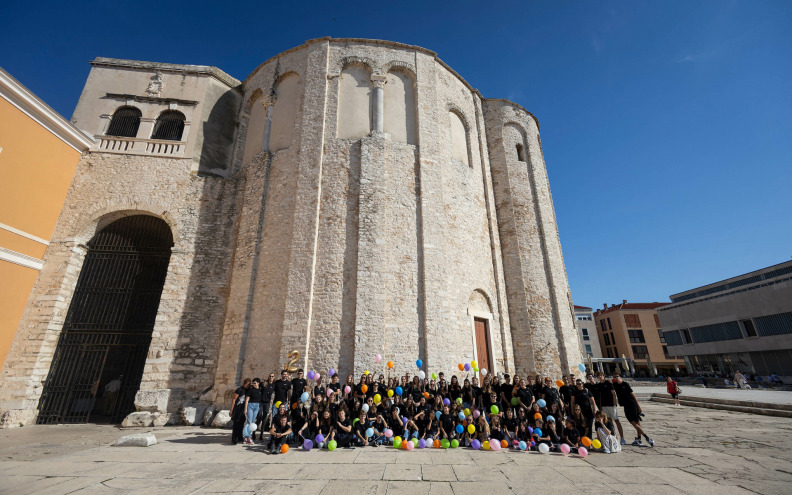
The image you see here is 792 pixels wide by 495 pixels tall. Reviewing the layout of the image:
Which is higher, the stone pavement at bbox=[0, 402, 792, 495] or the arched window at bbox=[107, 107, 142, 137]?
the arched window at bbox=[107, 107, 142, 137]

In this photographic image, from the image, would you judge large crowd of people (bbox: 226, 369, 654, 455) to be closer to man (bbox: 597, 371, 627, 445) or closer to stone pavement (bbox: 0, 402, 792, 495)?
man (bbox: 597, 371, 627, 445)

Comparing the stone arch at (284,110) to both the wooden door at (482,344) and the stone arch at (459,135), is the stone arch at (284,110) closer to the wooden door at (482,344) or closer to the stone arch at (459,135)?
the stone arch at (459,135)

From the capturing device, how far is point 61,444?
729 cm

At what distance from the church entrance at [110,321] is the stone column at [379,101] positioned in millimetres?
9186

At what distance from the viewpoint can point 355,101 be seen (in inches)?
539

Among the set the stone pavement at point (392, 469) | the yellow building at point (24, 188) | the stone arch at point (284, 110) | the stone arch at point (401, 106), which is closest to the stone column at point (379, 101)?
the stone arch at point (401, 106)

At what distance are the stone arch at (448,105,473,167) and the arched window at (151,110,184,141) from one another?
1178cm

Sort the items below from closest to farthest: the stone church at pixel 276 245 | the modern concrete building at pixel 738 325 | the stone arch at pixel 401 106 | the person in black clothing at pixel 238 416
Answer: the person in black clothing at pixel 238 416 < the stone church at pixel 276 245 < the stone arch at pixel 401 106 < the modern concrete building at pixel 738 325

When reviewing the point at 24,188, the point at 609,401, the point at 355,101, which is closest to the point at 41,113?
the point at 24,188

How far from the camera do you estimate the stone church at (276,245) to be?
1076 cm

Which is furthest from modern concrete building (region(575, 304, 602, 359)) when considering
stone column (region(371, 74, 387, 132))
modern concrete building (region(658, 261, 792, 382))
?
stone column (region(371, 74, 387, 132))

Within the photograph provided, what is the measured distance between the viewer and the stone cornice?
10406mm

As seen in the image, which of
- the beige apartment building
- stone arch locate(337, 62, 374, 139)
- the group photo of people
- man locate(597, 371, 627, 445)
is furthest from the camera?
the beige apartment building

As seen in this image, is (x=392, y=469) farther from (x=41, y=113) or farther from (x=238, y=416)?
(x=41, y=113)
